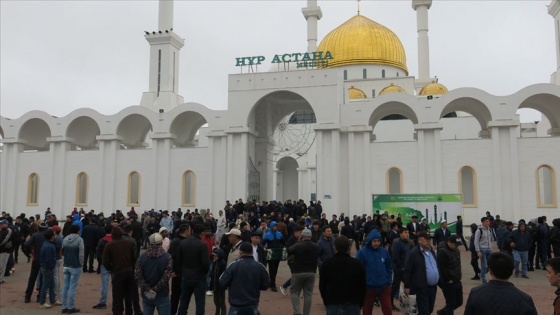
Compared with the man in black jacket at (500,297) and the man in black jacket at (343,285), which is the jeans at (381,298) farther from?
the man in black jacket at (500,297)

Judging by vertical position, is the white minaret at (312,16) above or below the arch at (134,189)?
above

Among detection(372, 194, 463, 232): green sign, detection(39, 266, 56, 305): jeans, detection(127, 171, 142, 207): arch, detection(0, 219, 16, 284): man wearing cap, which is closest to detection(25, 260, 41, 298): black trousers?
detection(39, 266, 56, 305): jeans

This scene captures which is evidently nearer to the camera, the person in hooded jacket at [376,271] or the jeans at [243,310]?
the jeans at [243,310]

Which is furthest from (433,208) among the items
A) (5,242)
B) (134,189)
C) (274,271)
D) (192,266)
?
(134,189)

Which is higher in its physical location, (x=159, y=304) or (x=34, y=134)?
(x=34, y=134)

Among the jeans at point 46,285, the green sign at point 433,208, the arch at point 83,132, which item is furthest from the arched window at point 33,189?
the jeans at point 46,285

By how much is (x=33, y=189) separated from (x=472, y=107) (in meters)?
28.9

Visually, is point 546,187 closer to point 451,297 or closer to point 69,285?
point 451,297

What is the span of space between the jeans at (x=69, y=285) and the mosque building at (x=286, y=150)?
18.2 m

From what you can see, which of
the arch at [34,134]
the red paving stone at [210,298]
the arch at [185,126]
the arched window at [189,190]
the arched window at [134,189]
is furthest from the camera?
the arch at [34,134]

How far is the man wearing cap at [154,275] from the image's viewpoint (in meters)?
7.09

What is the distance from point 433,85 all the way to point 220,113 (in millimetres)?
20103

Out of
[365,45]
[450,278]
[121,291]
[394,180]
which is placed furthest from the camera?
[365,45]

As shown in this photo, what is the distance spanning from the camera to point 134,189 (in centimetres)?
3200
